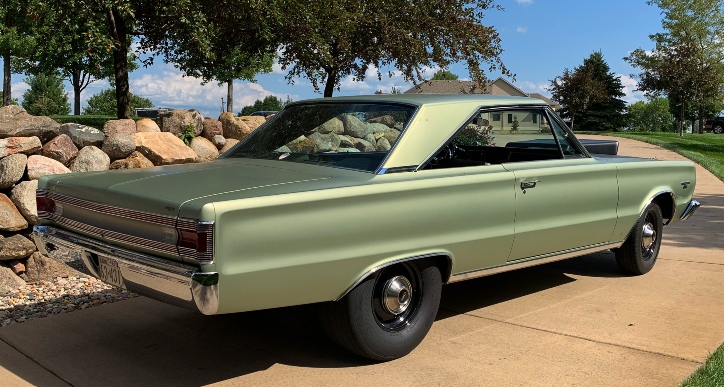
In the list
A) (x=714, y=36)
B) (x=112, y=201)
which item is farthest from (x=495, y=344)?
(x=714, y=36)

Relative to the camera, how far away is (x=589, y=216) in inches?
202

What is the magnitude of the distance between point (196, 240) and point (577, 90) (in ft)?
126

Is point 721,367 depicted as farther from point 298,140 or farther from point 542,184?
point 298,140

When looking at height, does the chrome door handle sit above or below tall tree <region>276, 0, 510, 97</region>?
below

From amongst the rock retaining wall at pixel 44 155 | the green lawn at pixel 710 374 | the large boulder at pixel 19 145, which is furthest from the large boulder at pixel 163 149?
the green lawn at pixel 710 374

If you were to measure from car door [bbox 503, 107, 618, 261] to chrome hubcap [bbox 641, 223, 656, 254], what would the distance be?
0.72 meters

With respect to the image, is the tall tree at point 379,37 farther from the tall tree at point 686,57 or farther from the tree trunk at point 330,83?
the tall tree at point 686,57

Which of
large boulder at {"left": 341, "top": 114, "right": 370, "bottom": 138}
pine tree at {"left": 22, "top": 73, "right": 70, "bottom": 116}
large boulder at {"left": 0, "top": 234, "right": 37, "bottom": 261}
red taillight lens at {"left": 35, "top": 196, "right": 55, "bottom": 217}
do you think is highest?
pine tree at {"left": 22, "top": 73, "right": 70, "bottom": 116}

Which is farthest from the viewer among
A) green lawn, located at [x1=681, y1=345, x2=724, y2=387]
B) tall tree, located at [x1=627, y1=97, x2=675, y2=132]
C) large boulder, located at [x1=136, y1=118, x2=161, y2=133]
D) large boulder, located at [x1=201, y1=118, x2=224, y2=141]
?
tall tree, located at [x1=627, y1=97, x2=675, y2=132]

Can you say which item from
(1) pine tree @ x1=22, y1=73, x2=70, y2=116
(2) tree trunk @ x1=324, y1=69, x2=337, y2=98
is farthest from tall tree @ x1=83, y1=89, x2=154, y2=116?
(2) tree trunk @ x1=324, y1=69, x2=337, y2=98

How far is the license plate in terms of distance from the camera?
12.4 ft

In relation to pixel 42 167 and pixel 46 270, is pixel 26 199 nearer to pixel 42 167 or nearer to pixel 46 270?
pixel 42 167

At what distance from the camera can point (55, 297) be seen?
228 inches

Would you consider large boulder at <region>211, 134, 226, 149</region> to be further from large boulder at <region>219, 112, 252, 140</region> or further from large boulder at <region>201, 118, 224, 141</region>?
large boulder at <region>219, 112, 252, 140</region>
